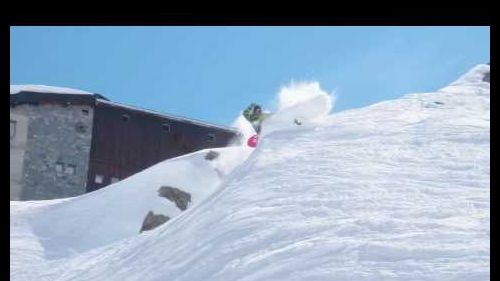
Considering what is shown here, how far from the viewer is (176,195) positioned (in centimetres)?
1739

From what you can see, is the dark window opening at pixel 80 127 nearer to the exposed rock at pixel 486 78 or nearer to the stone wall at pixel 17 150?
the stone wall at pixel 17 150

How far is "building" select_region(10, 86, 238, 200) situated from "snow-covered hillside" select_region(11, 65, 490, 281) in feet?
64.1

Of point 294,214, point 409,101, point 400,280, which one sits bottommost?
point 400,280

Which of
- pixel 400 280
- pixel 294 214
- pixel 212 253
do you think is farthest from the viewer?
pixel 294 214

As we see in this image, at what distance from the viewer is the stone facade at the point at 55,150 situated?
→ 3186 centimetres

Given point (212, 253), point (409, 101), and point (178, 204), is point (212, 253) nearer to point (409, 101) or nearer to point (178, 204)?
point (409, 101)

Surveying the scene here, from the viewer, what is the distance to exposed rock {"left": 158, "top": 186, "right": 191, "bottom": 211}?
17.1 meters

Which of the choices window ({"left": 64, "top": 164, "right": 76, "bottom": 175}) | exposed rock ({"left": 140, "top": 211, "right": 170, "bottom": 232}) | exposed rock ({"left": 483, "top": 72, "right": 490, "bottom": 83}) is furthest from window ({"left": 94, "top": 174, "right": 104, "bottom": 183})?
exposed rock ({"left": 483, "top": 72, "right": 490, "bottom": 83})

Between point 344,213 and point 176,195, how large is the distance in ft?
38.5

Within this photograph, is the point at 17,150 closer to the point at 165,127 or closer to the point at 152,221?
the point at 165,127

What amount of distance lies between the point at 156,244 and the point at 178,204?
9443 mm

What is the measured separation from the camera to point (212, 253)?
18.8 ft

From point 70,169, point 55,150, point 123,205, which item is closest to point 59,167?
point 70,169

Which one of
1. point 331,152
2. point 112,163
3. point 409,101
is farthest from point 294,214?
point 112,163
